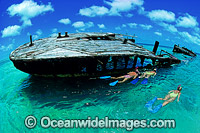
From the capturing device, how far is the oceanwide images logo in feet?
24.3

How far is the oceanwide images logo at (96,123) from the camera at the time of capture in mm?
7398

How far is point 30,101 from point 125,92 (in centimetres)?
706

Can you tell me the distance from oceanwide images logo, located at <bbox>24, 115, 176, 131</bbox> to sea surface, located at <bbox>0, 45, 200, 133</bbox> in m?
0.21

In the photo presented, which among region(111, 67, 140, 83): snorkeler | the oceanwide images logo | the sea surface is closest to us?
the oceanwide images logo

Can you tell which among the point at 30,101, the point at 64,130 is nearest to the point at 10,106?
the point at 30,101

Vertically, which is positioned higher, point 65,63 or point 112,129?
point 65,63

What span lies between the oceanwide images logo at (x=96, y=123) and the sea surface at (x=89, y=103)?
0.21 m

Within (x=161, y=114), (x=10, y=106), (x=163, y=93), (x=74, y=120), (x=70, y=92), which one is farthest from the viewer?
(x=163, y=93)

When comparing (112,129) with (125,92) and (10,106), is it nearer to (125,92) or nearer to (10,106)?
(125,92)

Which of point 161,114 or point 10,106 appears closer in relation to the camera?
point 161,114

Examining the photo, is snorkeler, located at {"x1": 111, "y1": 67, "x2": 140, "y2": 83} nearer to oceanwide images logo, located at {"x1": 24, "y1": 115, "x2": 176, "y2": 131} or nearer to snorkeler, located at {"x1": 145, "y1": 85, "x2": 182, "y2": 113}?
snorkeler, located at {"x1": 145, "y1": 85, "x2": 182, "y2": 113}

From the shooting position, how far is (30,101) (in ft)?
30.0

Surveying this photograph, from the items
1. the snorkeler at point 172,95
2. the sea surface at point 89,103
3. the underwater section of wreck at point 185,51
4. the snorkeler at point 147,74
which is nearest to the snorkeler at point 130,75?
the sea surface at point 89,103

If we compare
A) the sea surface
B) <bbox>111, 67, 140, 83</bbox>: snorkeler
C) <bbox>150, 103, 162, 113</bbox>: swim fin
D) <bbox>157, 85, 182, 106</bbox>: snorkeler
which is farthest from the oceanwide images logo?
<bbox>111, 67, 140, 83</bbox>: snorkeler
